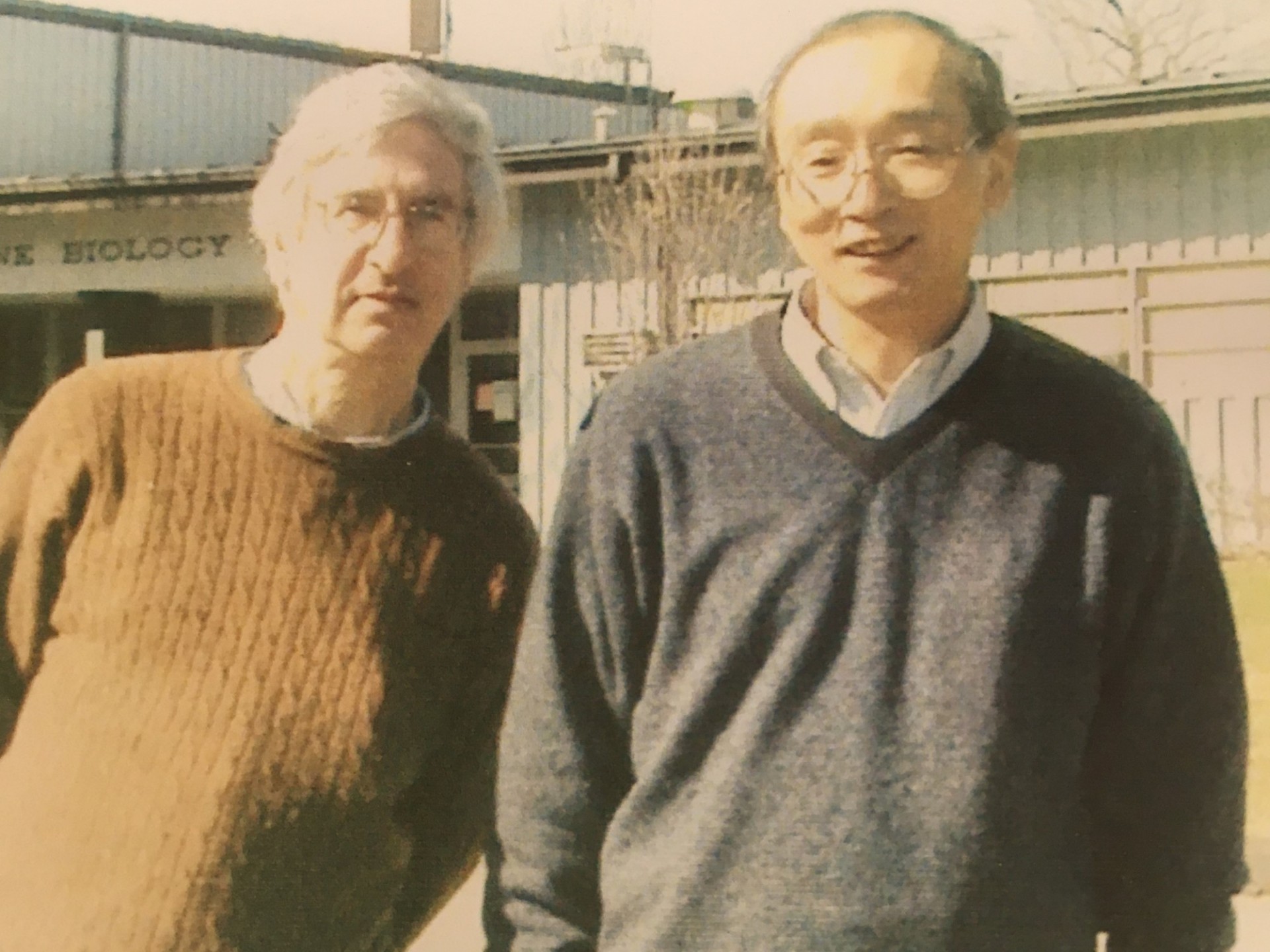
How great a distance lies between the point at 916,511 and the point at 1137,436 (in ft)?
0.71

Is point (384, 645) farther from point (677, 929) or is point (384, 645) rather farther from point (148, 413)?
point (677, 929)

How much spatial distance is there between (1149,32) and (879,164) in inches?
126

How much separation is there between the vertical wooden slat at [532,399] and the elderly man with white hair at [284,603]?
5.64 m

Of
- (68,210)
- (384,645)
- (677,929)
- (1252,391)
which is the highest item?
(68,210)

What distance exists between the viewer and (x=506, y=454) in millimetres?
7750

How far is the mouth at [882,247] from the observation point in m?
1.10

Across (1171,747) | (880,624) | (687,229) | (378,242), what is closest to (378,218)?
(378,242)

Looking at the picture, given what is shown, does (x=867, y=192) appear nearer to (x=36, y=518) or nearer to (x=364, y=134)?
(x=364, y=134)

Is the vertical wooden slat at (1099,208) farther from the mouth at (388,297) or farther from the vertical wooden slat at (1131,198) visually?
the mouth at (388,297)

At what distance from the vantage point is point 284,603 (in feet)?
4.45

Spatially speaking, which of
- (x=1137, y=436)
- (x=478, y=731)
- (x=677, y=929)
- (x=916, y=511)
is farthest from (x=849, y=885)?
(x=478, y=731)

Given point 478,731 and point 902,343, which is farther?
point 478,731

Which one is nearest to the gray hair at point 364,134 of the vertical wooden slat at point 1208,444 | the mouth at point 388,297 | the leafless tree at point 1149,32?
the mouth at point 388,297

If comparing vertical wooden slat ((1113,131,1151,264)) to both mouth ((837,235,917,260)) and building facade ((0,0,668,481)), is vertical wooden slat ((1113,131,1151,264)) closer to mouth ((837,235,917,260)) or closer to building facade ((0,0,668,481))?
building facade ((0,0,668,481))
